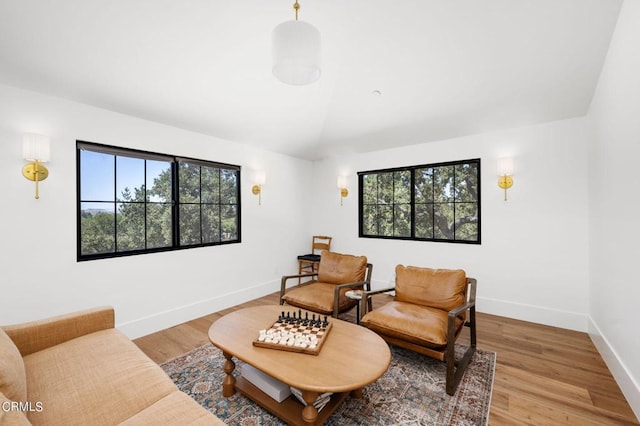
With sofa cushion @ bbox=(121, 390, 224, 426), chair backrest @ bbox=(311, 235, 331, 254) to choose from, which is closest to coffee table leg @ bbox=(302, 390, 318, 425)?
sofa cushion @ bbox=(121, 390, 224, 426)

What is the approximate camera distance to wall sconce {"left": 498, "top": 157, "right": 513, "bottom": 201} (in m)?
3.31

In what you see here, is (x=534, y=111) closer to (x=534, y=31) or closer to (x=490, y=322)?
(x=534, y=31)

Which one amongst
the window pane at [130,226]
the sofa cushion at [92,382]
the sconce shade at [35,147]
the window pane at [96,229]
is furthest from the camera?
the window pane at [130,226]

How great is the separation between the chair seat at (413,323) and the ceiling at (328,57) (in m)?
2.31

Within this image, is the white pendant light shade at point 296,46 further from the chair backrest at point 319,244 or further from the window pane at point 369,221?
the chair backrest at point 319,244

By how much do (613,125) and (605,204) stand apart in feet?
2.25

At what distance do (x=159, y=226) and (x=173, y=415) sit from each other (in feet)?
8.21

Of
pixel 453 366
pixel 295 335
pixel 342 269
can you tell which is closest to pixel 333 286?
pixel 342 269

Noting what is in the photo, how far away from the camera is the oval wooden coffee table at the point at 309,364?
1.45m

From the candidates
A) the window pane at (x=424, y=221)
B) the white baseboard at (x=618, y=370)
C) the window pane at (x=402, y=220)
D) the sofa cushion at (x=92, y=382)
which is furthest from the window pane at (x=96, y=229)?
the white baseboard at (x=618, y=370)

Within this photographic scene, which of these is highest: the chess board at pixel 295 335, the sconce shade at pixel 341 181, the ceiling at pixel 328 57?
the ceiling at pixel 328 57

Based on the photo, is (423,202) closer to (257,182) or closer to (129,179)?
(257,182)

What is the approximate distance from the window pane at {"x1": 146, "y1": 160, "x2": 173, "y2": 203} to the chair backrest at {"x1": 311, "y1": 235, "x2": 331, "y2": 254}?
2.70 meters

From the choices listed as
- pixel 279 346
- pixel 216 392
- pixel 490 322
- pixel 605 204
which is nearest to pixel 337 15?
pixel 279 346
